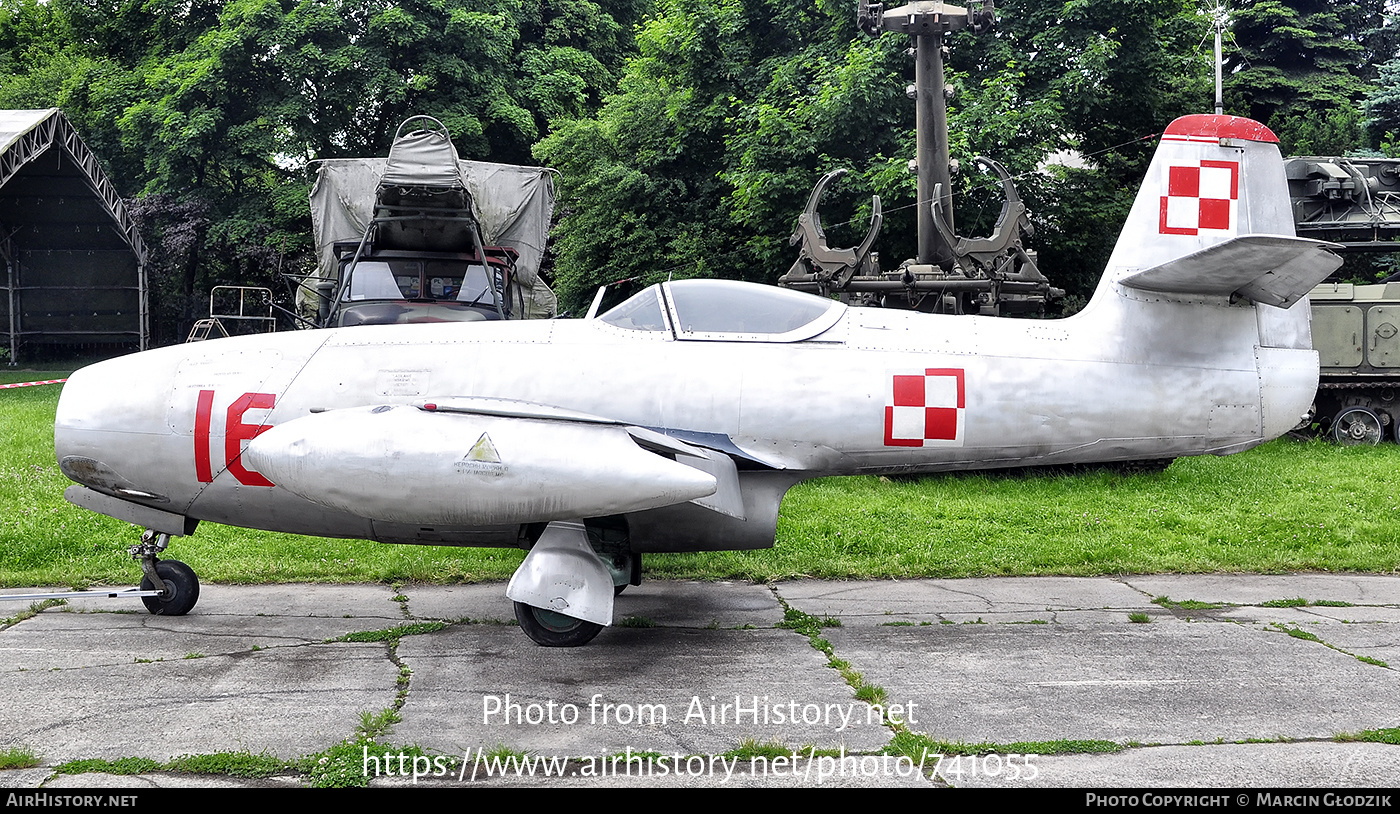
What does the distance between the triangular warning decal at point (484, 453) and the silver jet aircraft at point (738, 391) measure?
0.39 meters

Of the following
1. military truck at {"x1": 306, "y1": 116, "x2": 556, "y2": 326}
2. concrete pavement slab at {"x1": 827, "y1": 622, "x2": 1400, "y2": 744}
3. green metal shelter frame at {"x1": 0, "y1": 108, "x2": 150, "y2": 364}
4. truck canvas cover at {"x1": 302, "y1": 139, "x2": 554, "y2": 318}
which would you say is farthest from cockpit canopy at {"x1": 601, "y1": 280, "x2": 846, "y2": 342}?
green metal shelter frame at {"x1": 0, "y1": 108, "x2": 150, "y2": 364}

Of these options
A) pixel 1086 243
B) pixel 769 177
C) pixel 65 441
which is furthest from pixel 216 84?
pixel 65 441

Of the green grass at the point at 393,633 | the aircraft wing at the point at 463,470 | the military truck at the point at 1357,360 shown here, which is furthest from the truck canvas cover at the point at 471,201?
the military truck at the point at 1357,360

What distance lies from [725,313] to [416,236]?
611 cm

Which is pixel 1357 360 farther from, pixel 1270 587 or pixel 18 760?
pixel 18 760

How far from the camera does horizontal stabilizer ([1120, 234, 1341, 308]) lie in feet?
18.0

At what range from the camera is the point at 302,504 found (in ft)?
20.3

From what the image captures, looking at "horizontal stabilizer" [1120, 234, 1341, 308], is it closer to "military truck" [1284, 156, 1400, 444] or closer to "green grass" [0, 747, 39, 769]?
"green grass" [0, 747, 39, 769]

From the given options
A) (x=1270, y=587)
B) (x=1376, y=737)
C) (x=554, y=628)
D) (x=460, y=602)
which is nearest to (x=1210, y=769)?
(x=1376, y=737)

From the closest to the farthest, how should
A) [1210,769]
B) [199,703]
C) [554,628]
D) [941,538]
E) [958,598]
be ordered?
1. [1210,769]
2. [199,703]
3. [554,628]
4. [958,598]
5. [941,538]

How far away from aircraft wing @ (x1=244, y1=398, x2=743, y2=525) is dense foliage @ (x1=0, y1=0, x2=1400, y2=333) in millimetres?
10856

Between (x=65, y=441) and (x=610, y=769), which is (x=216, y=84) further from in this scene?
(x=610, y=769)

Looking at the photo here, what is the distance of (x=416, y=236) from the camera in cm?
1132

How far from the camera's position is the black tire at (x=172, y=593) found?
6605mm
